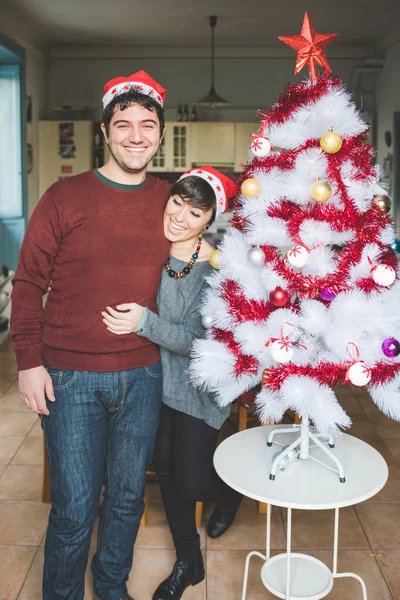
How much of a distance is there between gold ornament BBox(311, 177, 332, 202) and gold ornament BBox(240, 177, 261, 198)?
0.50ft

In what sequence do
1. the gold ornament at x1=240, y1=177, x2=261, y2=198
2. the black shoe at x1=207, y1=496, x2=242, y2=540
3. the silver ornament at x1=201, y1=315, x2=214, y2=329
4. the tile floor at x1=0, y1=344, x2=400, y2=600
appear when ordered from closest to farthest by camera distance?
the gold ornament at x1=240, y1=177, x2=261, y2=198, the silver ornament at x1=201, y1=315, x2=214, y2=329, the tile floor at x1=0, y1=344, x2=400, y2=600, the black shoe at x1=207, y1=496, x2=242, y2=540

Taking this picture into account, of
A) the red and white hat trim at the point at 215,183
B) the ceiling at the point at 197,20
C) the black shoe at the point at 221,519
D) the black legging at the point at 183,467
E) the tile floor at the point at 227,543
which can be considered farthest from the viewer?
the ceiling at the point at 197,20

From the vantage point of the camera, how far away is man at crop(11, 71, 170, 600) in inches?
62.1

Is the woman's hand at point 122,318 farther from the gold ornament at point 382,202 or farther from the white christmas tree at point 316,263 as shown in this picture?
the gold ornament at point 382,202

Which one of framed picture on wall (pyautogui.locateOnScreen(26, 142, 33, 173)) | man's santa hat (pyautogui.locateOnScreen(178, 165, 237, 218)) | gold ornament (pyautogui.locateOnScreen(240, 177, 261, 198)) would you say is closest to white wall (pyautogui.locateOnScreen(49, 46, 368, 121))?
framed picture on wall (pyautogui.locateOnScreen(26, 142, 33, 173))

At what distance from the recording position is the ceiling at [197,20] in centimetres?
556

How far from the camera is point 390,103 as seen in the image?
6.84 metres

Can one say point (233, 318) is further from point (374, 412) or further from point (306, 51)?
point (374, 412)

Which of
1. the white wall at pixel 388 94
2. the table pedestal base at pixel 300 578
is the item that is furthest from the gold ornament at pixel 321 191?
the white wall at pixel 388 94

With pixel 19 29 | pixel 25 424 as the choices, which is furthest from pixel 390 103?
pixel 25 424

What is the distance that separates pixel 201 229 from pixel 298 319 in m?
0.48

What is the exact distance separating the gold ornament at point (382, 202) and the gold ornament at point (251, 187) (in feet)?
0.93

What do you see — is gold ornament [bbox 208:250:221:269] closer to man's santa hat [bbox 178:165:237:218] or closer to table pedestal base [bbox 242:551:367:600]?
man's santa hat [bbox 178:165:237:218]

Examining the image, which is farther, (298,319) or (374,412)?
(374,412)
